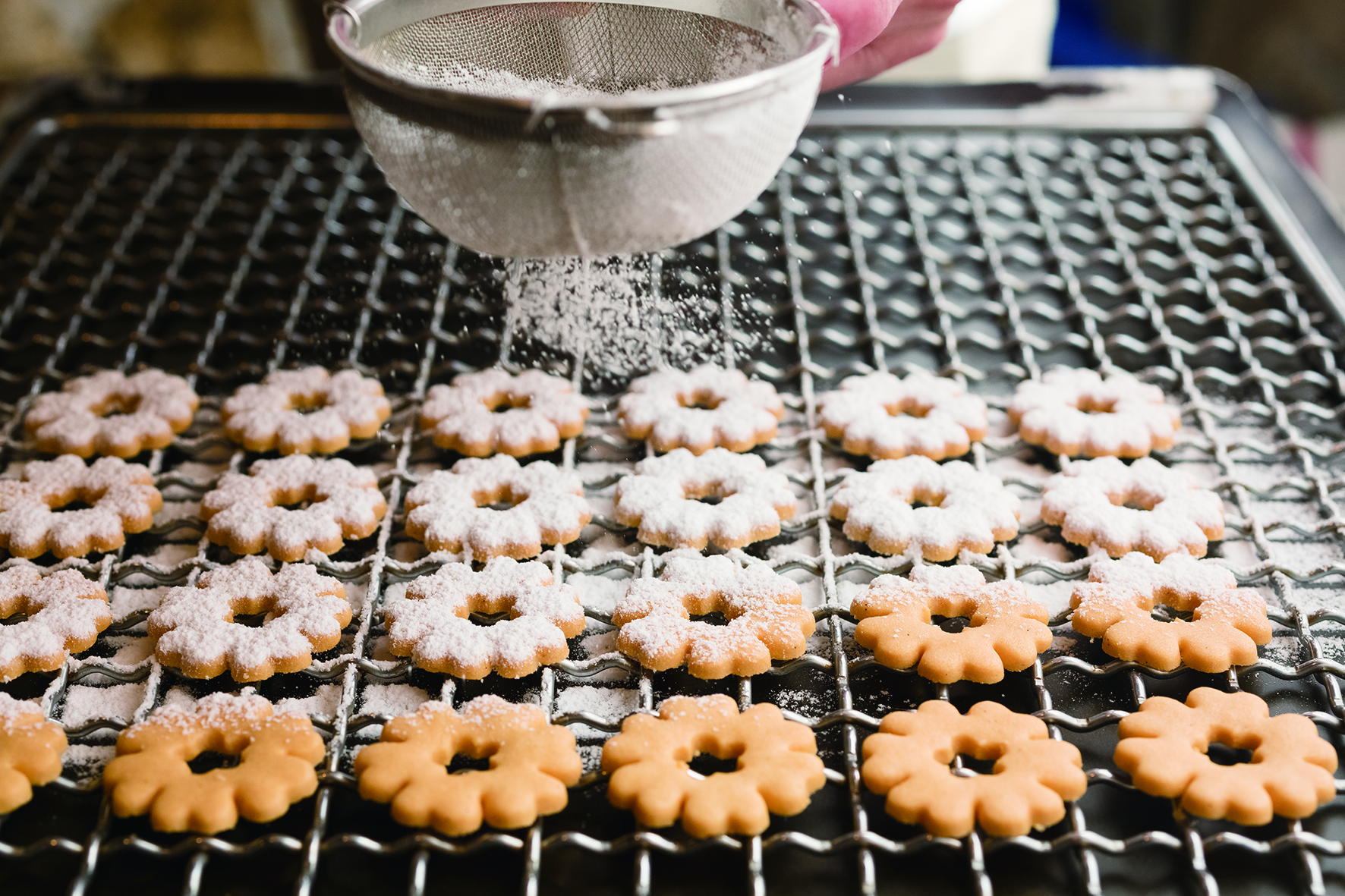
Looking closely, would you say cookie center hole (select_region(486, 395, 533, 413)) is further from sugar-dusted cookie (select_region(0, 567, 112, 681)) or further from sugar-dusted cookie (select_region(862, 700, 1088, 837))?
sugar-dusted cookie (select_region(862, 700, 1088, 837))

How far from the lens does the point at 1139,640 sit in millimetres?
931

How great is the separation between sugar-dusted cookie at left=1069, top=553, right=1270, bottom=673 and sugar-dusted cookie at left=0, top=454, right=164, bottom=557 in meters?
0.90

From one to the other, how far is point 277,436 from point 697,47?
2.00 feet

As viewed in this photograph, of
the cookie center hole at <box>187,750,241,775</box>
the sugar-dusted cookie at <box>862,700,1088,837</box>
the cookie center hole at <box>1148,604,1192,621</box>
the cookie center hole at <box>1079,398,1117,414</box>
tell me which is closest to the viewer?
the sugar-dusted cookie at <box>862,700,1088,837</box>

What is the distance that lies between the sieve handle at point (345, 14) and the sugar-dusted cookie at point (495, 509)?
0.43 m

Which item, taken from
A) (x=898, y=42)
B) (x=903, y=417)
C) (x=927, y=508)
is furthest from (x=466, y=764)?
(x=898, y=42)

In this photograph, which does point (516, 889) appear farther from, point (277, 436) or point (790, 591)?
point (277, 436)

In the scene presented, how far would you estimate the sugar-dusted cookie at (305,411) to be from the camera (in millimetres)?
1216

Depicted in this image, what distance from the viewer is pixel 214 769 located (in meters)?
0.85

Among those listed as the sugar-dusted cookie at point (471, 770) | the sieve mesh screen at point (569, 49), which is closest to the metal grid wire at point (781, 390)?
the sugar-dusted cookie at point (471, 770)

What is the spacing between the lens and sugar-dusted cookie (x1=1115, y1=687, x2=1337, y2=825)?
79 centimetres

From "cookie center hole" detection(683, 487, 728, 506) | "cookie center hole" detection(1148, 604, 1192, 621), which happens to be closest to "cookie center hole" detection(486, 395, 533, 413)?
"cookie center hole" detection(683, 487, 728, 506)

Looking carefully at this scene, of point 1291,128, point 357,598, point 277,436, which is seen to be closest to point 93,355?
point 277,436

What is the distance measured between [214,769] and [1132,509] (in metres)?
0.87
